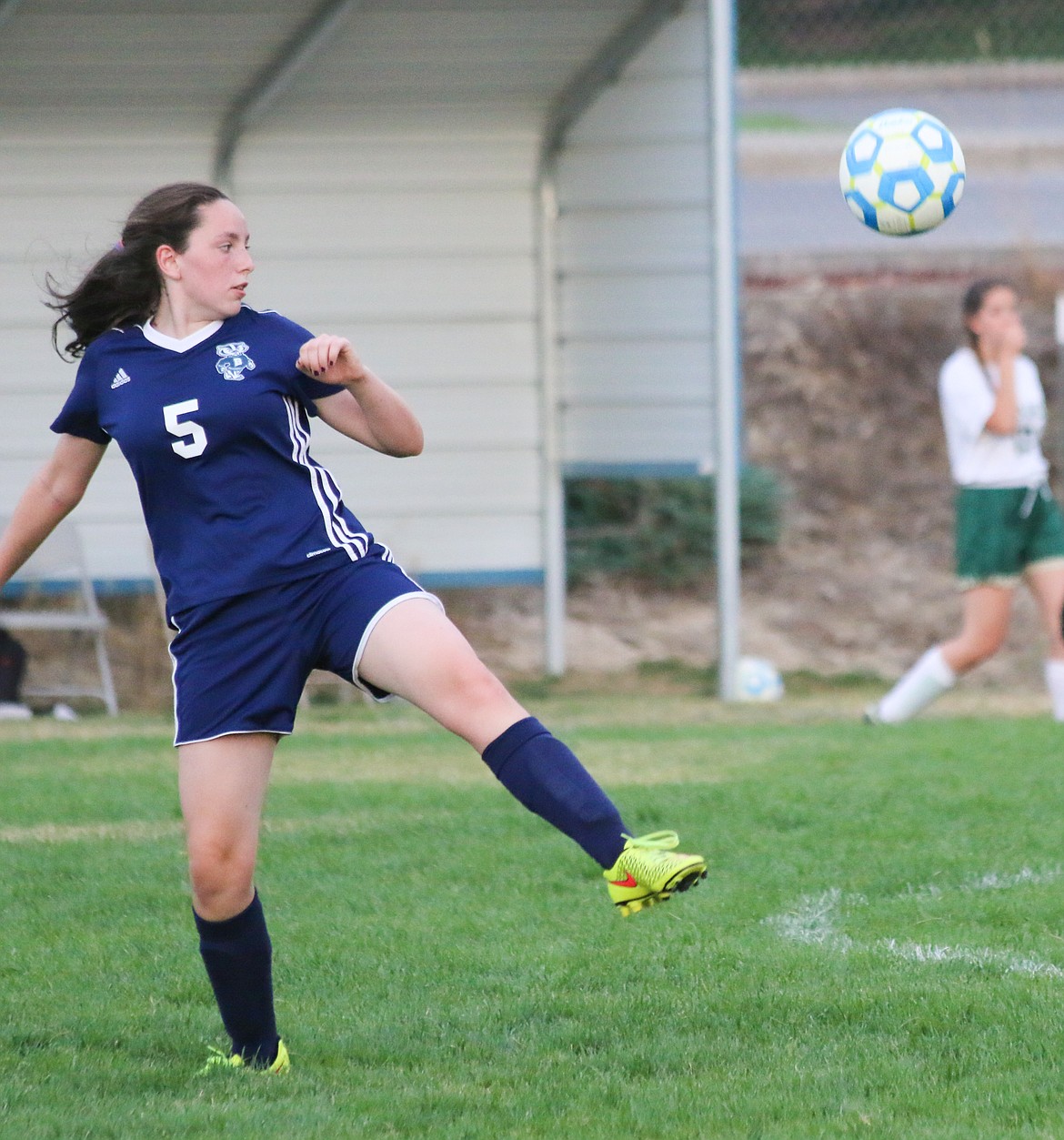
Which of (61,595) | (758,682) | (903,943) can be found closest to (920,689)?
(758,682)

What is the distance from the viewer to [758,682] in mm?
11438

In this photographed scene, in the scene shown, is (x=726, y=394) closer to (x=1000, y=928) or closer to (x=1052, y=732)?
(x=1052, y=732)

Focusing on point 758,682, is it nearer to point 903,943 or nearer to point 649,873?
point 903,943

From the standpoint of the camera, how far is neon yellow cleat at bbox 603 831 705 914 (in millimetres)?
3564

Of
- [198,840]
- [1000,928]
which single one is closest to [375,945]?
[198,840]

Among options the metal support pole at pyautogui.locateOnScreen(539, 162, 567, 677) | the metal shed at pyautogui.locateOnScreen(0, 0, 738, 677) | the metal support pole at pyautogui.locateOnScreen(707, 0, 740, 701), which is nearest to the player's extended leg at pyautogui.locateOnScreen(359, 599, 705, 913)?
the metal support pole at pyautogui.locateOnScreen(707, 0, 740, 701)

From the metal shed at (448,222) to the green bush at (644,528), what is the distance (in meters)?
3.15

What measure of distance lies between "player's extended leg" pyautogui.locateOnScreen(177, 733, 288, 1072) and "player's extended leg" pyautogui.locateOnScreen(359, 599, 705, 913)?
1.09 feet

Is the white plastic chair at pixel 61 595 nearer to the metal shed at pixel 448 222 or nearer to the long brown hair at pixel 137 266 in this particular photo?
the metal shed at pixel 448 222

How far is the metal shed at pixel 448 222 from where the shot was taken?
1125 cm

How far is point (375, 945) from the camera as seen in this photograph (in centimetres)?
522

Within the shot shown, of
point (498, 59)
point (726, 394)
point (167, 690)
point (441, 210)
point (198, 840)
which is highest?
point (498, 59)

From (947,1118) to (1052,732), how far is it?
5336 millimetres

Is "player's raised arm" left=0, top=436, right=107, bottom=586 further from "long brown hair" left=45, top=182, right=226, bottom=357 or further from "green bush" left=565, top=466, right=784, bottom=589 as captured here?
"green bush" left=565, top=466, right=784, bottom=589
